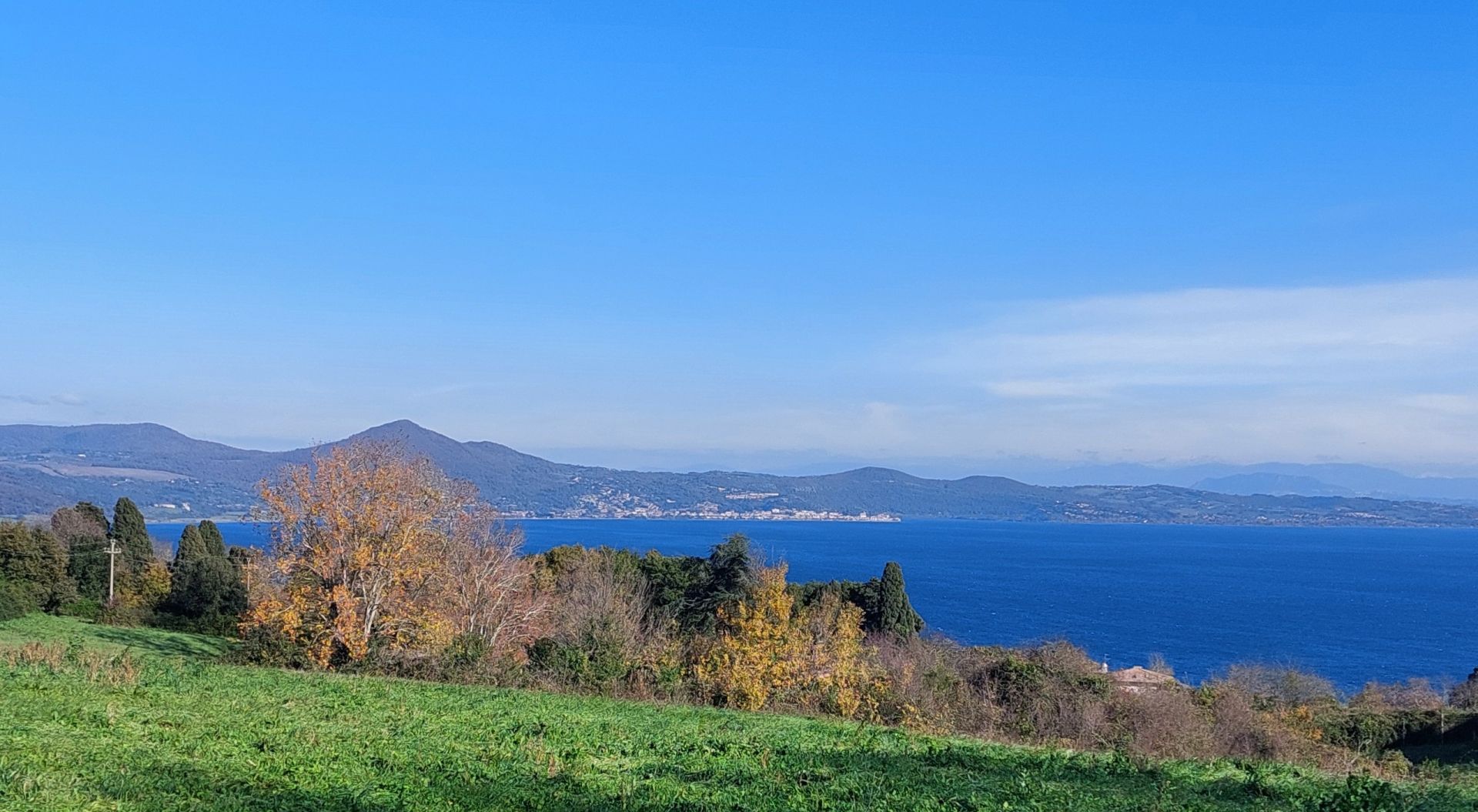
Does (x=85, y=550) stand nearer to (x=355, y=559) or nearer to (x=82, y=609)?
(x=82, y=609)

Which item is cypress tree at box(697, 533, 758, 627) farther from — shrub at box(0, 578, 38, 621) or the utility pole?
shrub at box(0, 578, 38, 621)

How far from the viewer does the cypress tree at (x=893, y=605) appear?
5362cm

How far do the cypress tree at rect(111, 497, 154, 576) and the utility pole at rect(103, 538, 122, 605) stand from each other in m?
0.70

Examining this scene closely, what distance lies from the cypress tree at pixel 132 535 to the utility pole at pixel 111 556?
0.70m

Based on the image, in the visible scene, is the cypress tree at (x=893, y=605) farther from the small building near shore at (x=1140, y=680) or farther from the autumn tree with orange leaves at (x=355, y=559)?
the autumn tree with orange leaves at (x=355, y=559)

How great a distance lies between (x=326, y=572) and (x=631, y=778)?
18195 millimetres

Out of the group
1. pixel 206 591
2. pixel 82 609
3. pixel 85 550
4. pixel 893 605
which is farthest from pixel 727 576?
pixel 85 550

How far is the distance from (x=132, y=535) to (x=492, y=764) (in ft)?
177

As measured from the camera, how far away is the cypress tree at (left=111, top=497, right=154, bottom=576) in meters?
53.2

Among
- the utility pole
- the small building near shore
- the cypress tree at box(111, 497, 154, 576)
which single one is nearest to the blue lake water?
the cypress tree at box(111, 497, 154, 576)

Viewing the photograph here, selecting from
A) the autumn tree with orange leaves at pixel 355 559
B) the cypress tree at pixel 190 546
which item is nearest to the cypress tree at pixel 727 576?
the autumn tree with orange leaves at pixel 355 559

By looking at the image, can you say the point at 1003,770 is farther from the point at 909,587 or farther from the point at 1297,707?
the point at 909,587

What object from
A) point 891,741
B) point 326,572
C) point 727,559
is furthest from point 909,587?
point 891,741

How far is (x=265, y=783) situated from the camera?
9.30m
